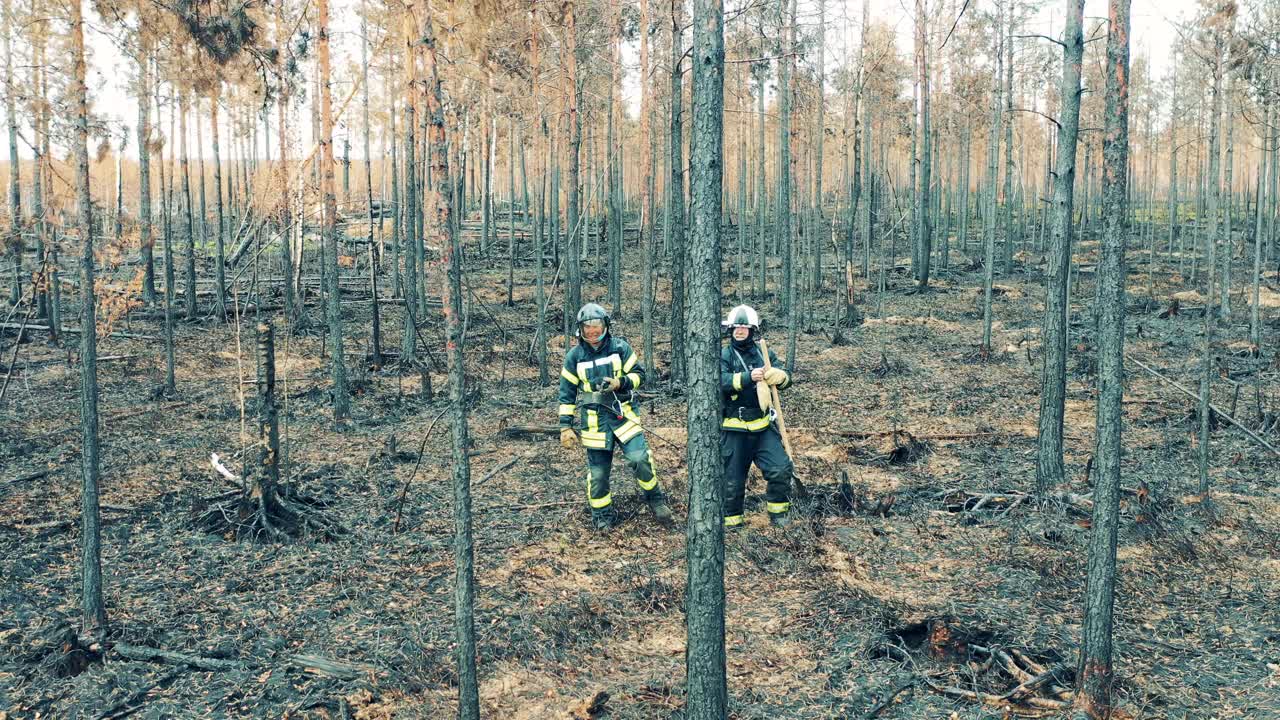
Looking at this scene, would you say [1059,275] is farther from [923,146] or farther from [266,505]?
[923,146]

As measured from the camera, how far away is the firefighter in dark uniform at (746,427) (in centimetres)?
734

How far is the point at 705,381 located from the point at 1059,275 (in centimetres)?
547

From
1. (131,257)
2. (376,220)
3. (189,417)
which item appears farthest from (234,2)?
(376,220)

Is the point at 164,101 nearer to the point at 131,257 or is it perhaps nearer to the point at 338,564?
the point at 131,257

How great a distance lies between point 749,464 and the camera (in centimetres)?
748

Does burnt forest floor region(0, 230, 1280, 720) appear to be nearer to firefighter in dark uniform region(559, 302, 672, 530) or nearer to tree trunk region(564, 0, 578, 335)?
firefighter in dark uniform region(559, 302, 672, 530)

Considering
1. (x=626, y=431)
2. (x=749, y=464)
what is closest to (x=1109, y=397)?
(x=749, y=464)

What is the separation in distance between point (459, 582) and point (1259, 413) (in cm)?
1015

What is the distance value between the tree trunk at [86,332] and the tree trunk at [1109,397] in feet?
18.7

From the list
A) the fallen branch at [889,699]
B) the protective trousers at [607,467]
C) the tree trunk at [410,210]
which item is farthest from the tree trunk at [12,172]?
the fallen branch at [889,699]

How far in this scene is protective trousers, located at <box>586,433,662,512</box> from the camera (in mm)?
7590

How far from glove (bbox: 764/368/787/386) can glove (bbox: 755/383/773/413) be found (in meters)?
0.17

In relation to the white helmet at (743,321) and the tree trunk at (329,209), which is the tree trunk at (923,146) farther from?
the white helmet at (743,321)

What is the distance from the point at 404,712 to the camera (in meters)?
4.75
